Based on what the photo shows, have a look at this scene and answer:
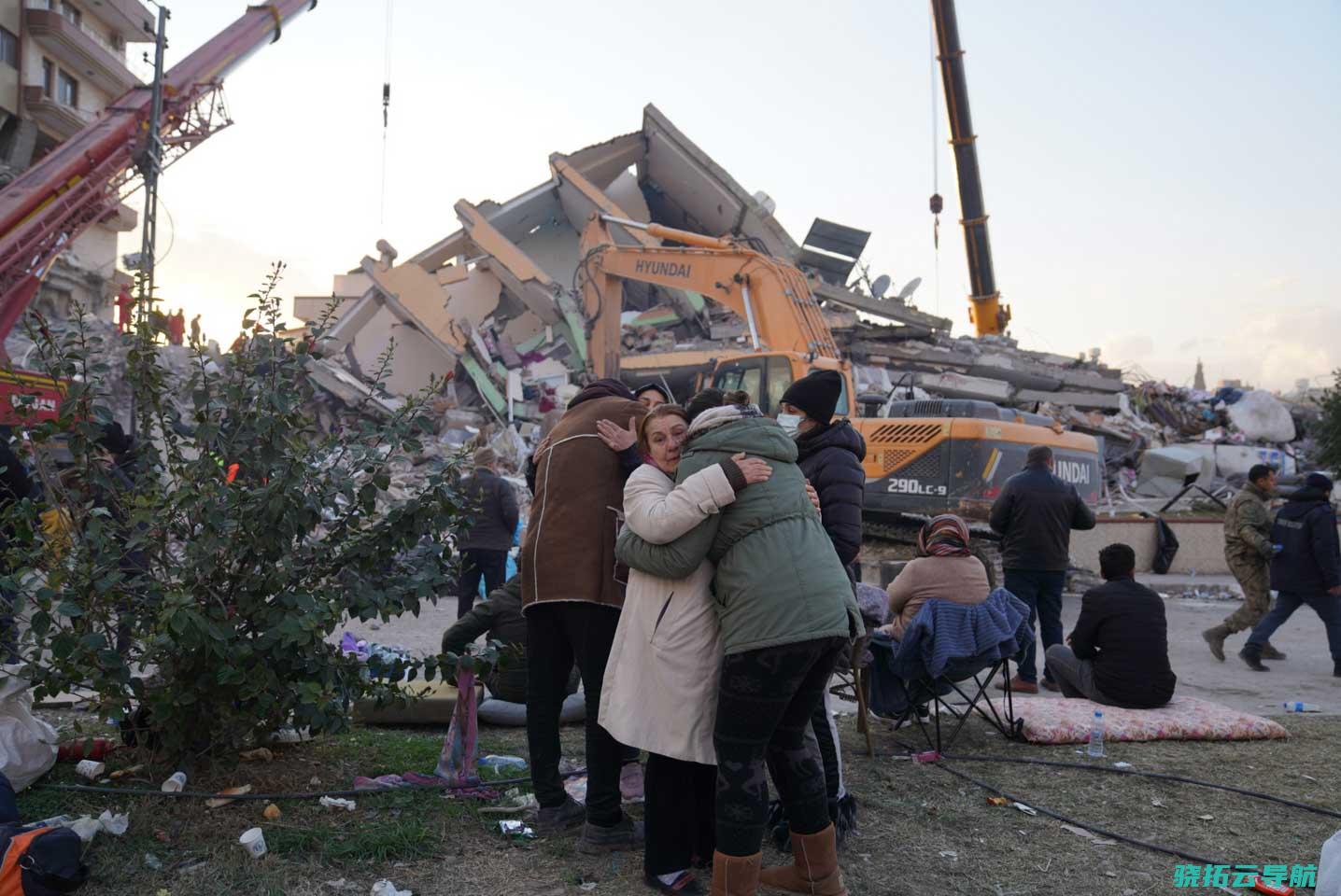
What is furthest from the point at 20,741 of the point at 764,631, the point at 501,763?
the point at 764,631

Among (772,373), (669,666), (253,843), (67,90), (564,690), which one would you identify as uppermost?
(67,90)

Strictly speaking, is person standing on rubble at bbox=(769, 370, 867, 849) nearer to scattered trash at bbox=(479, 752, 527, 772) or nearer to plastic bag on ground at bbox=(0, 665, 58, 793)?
scattered trash at bbox=(479, 752, 527, 772)

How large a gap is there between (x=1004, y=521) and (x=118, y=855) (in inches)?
219

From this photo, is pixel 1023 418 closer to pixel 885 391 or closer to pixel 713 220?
pixel 885 391

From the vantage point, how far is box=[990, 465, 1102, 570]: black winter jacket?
6.90 m

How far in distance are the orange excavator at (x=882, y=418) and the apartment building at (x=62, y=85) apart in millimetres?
17323

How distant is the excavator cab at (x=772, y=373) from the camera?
12.1 metres

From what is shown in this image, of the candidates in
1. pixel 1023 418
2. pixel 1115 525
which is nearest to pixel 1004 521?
pixel 1023 418

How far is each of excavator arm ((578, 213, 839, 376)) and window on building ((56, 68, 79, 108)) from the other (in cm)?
2150

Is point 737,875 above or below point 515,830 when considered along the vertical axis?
above

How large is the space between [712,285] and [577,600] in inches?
438

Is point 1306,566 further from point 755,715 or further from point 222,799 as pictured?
point 222,799

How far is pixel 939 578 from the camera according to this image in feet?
17.3

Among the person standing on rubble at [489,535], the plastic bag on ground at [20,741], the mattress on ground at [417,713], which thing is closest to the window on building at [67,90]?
the person standing on rubble at [489,535]
